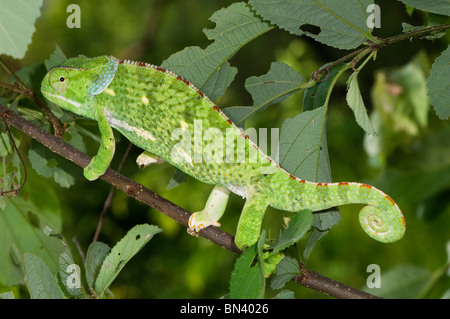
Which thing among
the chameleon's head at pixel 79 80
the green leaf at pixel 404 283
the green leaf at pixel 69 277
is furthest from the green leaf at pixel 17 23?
the green leaf at pixel 404 283

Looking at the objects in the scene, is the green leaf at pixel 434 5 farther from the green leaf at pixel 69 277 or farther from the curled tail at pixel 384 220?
the green leaf at pixel 69 277

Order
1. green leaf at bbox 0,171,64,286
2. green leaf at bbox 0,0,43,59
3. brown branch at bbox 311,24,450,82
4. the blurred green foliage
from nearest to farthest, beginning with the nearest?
green leaf at bbox 0,0,43,59 < brown branch at bbox 311,24,450,82 < green leaf at bbox 0,171,64,286 < the blurred green foliage

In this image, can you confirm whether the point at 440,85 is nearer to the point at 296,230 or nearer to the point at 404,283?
the point at 296,230

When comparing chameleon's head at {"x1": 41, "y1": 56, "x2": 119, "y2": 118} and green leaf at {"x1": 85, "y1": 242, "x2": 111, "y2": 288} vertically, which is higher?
chameleon's head at {"x1": 41, "y1": 56, "x2": 119, "y2": 118}

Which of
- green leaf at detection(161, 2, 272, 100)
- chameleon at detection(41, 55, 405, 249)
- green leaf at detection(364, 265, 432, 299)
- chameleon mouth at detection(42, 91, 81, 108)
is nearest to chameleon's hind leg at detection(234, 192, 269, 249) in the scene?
chameleon at detection(41, 55, 405, 249)

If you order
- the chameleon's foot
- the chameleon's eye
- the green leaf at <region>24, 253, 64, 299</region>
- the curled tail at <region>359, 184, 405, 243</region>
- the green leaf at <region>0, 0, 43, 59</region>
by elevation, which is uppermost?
the chameleon's eye

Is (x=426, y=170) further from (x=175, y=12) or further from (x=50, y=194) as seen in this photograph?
(x=175, y=12)

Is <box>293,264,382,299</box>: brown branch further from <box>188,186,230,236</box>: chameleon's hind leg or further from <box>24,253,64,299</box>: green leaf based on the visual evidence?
<box>24,253,64,299</box>: green leaf
